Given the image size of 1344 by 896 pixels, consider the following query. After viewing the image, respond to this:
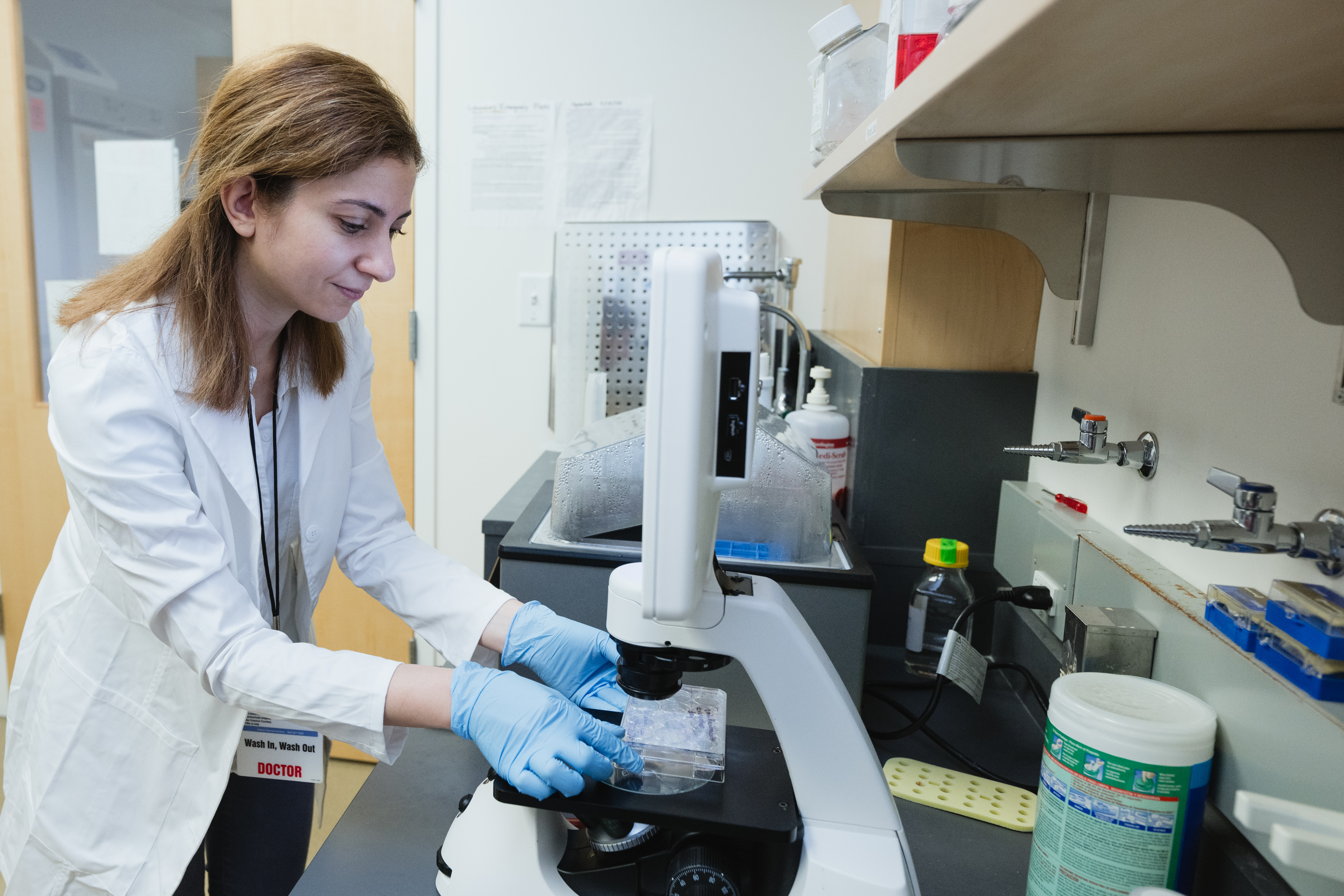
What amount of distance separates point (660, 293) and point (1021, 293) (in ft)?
3.12

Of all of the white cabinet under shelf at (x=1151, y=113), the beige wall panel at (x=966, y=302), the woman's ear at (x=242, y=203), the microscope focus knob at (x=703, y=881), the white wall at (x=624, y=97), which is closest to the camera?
the white cabinet under shelf at (x=1151, y=113)

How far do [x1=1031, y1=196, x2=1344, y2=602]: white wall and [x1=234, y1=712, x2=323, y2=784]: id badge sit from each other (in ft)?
3.27

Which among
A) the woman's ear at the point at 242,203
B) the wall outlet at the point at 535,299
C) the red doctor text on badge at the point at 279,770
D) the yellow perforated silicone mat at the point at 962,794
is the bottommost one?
the red doctor text on badge at the point at 279,770

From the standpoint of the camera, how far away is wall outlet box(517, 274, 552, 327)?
7.12 ft

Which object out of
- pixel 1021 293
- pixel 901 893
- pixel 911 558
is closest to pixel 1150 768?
pixel 901 893

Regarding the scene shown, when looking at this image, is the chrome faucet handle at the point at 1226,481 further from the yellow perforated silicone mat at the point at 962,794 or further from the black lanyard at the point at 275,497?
the black lanyard at the point at 275,497

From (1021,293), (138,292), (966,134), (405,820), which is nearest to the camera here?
(966,134)

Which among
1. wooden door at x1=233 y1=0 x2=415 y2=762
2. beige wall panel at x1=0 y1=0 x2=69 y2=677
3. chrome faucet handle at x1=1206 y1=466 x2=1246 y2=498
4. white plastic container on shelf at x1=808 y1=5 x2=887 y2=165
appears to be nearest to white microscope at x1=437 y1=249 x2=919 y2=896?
chrome faucet handle at x1=1206 y1=466 x2=1246 y2=498

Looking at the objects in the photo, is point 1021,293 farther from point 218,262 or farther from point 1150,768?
point 218,262

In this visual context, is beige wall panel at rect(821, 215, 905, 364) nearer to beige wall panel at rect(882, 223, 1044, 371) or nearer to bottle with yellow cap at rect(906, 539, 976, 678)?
beige wall panel at rect(882, 223, 1044, 371)

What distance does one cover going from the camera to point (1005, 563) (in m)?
1.20

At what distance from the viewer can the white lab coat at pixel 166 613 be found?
2.91 ft

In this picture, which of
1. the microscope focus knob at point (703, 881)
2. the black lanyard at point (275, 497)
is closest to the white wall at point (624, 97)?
the black lanyard at point (275, 497)

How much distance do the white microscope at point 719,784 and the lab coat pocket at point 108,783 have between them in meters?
0.50
